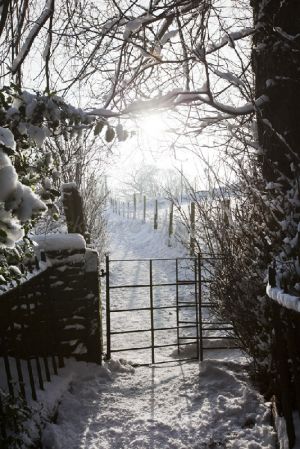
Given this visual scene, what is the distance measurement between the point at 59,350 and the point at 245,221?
104 inches

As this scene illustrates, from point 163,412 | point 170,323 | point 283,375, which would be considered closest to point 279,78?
point 283,375

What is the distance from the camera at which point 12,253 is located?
260cm

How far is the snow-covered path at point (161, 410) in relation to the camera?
3.53m

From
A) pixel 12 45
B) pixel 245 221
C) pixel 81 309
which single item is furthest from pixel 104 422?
pixel 12 45

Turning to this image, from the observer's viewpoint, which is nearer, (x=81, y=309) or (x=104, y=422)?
(x=104, y=422)

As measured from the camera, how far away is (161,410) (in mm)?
4344

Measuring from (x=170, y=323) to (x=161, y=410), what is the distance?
255 inches

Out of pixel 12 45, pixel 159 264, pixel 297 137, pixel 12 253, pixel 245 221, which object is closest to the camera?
pixel 12 253

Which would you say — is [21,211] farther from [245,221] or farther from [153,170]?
[153,170]

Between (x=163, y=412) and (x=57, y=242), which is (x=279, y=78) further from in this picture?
(x=163, y=412)

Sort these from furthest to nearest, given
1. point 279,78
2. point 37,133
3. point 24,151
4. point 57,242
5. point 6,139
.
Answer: point 57,242 < point 279,78 < point 24,151 < point 37,133 < point 6,139

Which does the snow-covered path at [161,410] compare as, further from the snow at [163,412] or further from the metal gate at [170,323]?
the metal gate at [170,323]

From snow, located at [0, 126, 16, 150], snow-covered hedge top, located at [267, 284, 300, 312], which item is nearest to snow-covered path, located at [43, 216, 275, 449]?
snow-covered hedge top, located at [267, 284, 300, 312]

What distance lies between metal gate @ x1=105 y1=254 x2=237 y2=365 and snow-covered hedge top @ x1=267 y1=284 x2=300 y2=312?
3394mm
